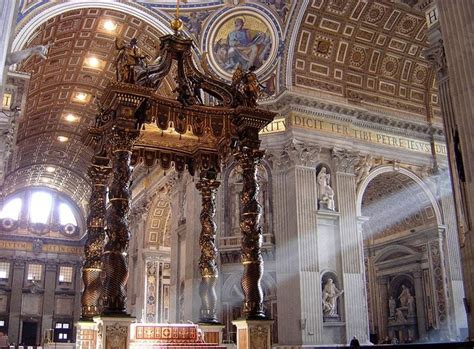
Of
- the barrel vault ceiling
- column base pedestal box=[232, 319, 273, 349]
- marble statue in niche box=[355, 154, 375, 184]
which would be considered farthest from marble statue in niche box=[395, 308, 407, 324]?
column base pedestal box=[232, 319, 273, 349]

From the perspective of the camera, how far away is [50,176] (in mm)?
27625

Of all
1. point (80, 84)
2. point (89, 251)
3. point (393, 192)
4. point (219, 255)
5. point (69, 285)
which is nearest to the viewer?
point (89, 251)

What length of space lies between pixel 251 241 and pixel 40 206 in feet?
79.5

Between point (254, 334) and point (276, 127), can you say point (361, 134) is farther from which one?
point (254, 334)

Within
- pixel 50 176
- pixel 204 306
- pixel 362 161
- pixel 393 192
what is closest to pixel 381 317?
pixel 393 192

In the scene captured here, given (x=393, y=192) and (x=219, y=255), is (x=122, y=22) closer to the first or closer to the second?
(x=219, y=255)

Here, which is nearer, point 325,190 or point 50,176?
point 325,190

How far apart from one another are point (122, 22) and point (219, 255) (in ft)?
22.7

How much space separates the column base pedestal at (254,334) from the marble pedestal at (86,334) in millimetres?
2275

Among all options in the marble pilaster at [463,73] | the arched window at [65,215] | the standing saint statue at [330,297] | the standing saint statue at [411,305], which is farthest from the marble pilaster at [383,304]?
the arched window at [65,215]

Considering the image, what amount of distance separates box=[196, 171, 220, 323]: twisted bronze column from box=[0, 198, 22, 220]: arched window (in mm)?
22262

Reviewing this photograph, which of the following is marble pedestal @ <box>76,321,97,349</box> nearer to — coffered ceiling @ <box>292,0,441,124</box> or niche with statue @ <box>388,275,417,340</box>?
coffered ceiling @ <box>292,0,441,124</box>

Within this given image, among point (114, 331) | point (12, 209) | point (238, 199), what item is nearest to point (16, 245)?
point (12, 209)

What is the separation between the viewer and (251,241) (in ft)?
26.2
